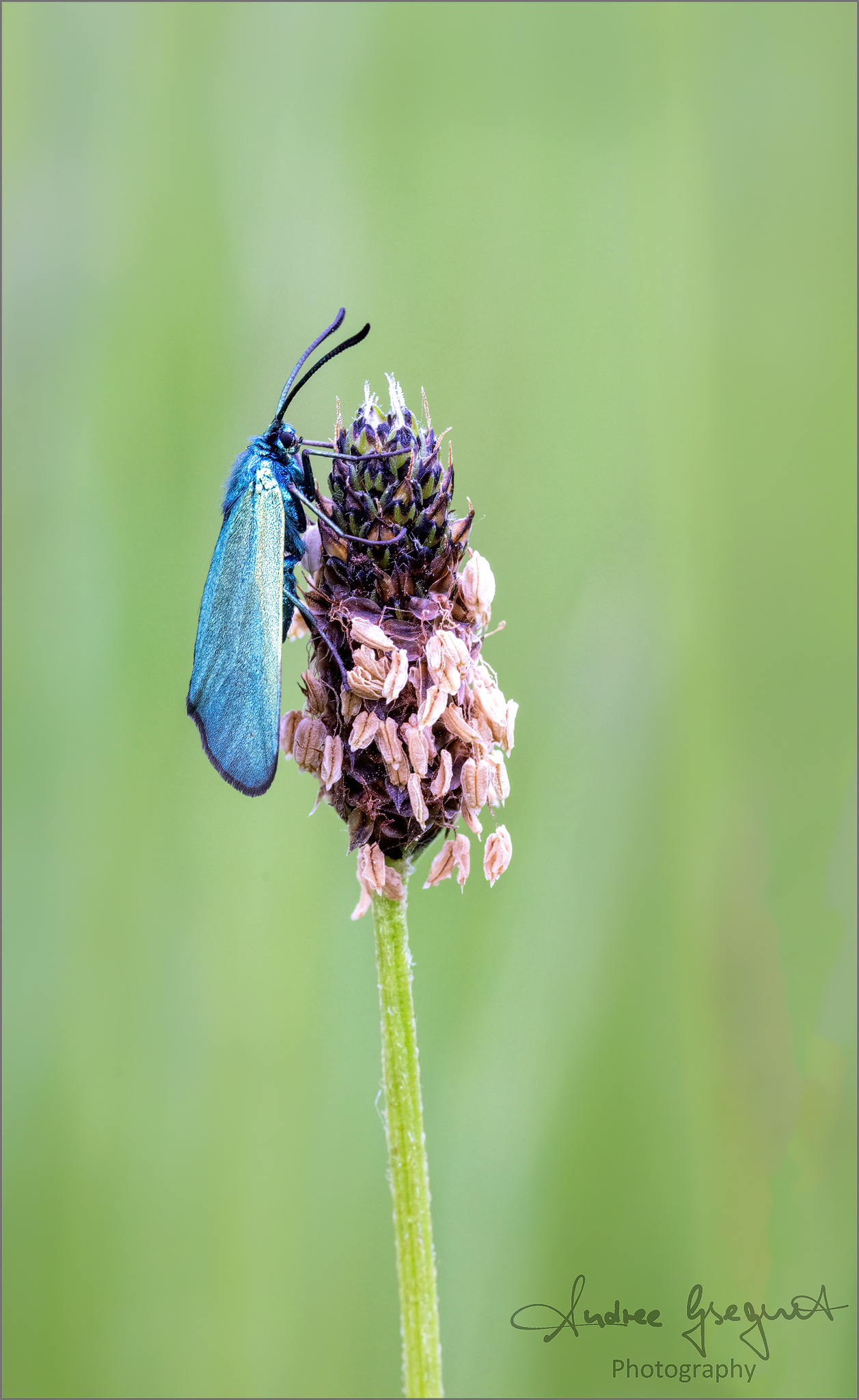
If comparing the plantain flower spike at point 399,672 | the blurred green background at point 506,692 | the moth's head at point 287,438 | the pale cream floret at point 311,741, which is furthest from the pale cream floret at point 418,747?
the blurred green background at point 506,692

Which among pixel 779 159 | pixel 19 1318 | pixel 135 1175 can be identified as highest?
pixel 779 159

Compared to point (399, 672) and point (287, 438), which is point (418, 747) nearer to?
point (399, 672)

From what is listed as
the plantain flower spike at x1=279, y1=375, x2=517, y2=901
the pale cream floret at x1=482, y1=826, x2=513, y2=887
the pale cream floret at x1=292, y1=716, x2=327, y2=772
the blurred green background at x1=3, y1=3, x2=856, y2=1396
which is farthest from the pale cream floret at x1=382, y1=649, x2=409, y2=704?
the blurred green background at x1=3, y1=3, x2=856, y2=1396

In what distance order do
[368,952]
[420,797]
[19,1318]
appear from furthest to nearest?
1. [368,952]
2. [19,1318]
3. [420,797]

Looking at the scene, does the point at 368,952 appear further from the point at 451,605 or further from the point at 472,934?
the point at 451,605

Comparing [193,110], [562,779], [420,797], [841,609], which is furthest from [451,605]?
[193,110]
